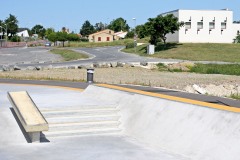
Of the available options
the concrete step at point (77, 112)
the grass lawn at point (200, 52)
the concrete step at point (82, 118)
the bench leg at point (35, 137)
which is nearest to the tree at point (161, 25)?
the grass lawn at point (200, 52)

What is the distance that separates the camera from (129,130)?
11211 millimetres

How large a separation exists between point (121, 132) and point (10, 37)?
6196 inches

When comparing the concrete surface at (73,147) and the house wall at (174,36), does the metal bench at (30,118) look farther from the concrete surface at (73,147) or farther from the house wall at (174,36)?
the house wall at (174,36)

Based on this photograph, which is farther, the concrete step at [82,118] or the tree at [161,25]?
the tree at [161,25]

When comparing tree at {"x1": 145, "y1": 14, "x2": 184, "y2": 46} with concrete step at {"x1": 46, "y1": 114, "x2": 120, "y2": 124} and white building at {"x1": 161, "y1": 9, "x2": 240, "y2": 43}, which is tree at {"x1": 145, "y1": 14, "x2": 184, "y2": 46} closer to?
white building at {"x1": 161, "y1": 9, "x2": 240, "y2": 43}

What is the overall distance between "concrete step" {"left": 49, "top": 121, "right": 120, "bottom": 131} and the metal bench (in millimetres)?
711

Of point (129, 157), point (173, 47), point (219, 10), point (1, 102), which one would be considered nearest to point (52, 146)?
point (129, 157)

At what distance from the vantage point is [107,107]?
12461 mm

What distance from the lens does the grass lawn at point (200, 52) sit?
188 ft

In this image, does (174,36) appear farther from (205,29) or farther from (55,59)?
(55,59)

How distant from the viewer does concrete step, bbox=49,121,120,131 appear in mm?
10781

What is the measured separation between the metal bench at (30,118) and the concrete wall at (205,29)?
70.3 m

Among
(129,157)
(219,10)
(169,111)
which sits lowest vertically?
(129,157)

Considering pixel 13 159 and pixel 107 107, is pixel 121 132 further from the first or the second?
pixel 13 159
